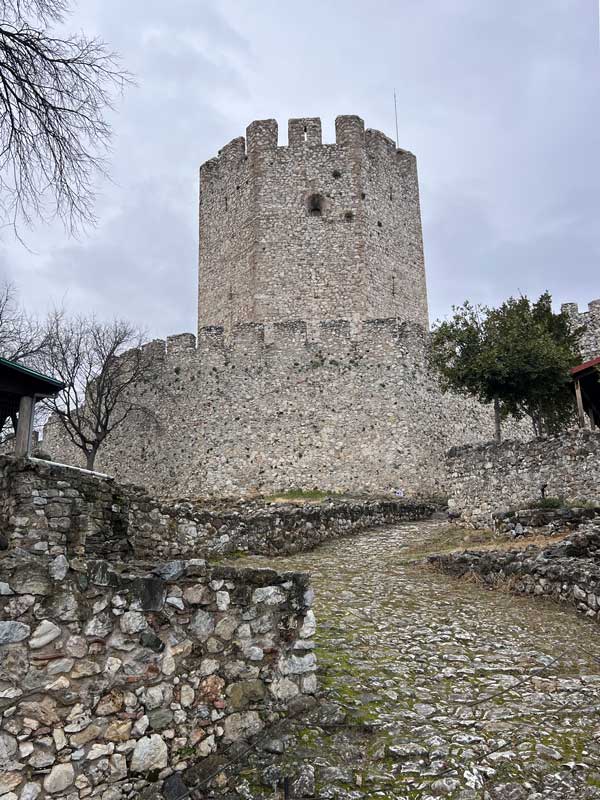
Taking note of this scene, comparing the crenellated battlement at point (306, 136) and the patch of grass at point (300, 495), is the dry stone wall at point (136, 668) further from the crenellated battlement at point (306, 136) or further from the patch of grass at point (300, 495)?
the crenellated battlement at point (306, 136)

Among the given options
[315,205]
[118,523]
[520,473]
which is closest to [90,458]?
[315,205]

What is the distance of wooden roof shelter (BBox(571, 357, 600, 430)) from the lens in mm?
18516

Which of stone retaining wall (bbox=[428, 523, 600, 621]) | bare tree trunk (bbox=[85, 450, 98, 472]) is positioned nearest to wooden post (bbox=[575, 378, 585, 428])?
stone retaining wall (bbox=[428, 523, 600, 621])

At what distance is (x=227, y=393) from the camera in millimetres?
24516

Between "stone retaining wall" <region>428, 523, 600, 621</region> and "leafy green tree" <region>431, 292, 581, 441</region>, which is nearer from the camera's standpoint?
"stone retaining wall" <region>428, 523, 600, 621</region>

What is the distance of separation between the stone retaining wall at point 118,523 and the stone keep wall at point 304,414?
23.0ft

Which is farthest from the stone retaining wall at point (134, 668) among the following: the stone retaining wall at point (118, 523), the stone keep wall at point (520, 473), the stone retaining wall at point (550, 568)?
the stone keep wall at point (520, 473)

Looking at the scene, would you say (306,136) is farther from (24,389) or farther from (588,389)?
(24,389)

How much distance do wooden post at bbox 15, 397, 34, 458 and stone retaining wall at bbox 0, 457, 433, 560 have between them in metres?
2.02

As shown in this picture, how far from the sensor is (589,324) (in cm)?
3016

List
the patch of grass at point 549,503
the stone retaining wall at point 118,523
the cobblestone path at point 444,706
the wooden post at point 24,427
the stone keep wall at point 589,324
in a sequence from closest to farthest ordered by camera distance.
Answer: the cobblestone path at point 444,706 → the stone retaining wall at point 118,523 → the wooden post at point 24,427 → the patch of grass at point 549,503 → the stone keep wall at point 589,324

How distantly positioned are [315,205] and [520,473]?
19526 mm

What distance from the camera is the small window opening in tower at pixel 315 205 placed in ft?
103

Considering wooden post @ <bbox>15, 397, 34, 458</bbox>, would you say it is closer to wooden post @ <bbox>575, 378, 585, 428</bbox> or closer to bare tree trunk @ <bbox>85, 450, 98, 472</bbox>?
bare tree trunk @ <bbox>85, 450, 98, 472</bbox>
